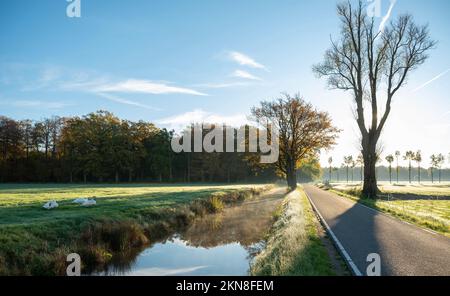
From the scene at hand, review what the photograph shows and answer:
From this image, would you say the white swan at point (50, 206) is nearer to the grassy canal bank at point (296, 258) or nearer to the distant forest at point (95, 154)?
the grassy canal bank at point (296, 258)

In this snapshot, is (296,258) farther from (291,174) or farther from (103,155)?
(103,155)

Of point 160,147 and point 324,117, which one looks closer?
point 324,117

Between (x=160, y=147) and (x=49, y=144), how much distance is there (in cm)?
2937

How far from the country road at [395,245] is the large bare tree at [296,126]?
3226cm

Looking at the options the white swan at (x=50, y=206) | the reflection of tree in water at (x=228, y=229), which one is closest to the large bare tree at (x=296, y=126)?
the reflection of tree in water at (x=228, y=229)

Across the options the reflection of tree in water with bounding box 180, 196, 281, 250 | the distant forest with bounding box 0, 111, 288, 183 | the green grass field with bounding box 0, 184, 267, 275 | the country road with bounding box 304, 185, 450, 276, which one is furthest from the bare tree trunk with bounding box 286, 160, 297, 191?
the country road with bounding box 304, 185, 450, 276

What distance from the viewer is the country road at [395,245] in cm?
864

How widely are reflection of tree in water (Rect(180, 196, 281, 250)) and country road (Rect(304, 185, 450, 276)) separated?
413cm

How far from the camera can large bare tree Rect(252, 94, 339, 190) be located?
160 ft

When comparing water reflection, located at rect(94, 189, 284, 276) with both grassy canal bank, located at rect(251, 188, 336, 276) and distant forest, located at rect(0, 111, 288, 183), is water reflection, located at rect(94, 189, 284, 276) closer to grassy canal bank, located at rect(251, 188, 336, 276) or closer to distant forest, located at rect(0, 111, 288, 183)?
grassy canal bank, located at rect(251, 188, 336, 276)

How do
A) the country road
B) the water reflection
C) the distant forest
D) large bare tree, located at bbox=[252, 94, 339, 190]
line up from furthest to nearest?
the distant forest < large bare tree, located at bbox=[252, 94, 339, 190] < the water reflection < the country road

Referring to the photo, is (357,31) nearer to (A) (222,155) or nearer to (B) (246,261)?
(B) (246,261)
